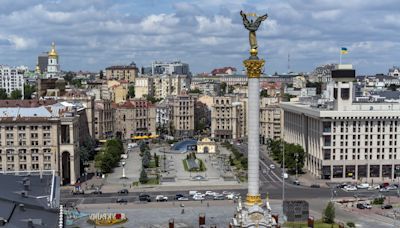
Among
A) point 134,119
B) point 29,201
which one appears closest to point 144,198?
point 29,201

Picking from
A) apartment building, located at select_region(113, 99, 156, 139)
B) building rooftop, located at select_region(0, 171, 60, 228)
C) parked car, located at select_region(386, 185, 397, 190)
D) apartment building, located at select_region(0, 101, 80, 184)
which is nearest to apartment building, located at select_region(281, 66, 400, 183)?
parked car, located at select_region(386, 185, 397, 190)

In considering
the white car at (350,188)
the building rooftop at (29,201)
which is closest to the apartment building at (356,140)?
the white car at (350,188)

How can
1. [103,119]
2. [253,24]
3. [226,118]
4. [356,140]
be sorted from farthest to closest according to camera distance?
[226,118] → [103,119] → [356,140] → [253,24]

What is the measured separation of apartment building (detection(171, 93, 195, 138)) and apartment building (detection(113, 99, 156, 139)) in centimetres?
701

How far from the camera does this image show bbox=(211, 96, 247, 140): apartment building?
168 m

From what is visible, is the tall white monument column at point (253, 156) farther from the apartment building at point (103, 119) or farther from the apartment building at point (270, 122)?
the apartment building at point (103, 119)

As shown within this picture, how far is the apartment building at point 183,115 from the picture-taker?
177500mm

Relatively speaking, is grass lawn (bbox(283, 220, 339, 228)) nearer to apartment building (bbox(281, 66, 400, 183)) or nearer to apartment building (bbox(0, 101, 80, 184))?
apartment building (bbox(281, 66, 400, 183))

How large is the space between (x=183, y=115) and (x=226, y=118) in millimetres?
16236

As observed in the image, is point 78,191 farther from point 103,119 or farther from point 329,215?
point 103,119

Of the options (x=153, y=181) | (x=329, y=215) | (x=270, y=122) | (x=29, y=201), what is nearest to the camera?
(x=29, y=201)

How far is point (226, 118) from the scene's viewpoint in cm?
16912

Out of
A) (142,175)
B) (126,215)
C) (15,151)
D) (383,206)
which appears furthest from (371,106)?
(15,151)

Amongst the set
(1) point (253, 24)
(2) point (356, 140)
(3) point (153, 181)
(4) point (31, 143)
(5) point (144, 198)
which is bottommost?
(3) point (153, 181)
